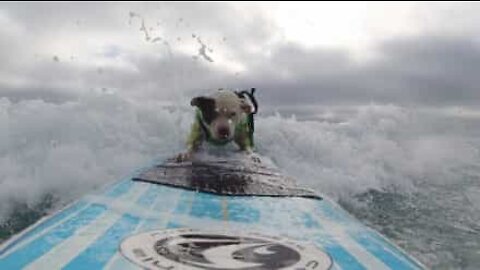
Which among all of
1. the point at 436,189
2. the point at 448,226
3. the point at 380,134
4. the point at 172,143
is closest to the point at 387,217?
the point at 448,226

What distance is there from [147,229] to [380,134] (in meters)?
20.3

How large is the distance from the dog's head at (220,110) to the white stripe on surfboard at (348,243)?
477cm

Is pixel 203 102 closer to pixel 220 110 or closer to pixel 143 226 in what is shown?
pixel 220 110

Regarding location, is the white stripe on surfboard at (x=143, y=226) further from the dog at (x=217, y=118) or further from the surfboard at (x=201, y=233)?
the dog at (x=217, y=118)

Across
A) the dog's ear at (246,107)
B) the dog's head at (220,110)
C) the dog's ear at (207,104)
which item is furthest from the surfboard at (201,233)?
the dog's ear at (246,107)

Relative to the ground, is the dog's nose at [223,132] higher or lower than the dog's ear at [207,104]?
lower

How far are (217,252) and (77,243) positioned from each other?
1166 mm

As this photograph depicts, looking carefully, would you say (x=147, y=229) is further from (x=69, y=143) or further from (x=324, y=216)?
(x=69, y=143)

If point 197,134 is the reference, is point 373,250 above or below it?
below

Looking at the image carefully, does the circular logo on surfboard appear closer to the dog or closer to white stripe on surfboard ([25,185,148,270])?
white stripe on surfboard ([25,185,148,270])

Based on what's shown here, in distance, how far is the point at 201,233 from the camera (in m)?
4.88

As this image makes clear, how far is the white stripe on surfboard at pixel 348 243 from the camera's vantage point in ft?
14.3

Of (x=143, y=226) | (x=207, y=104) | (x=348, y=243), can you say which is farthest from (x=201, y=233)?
(x=207, y=104)

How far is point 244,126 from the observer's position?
456 inches
